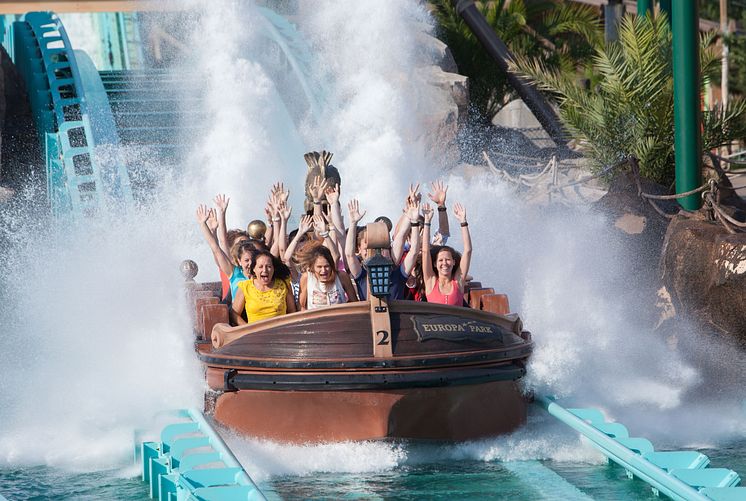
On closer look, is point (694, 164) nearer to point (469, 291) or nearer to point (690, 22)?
point (690, 22)

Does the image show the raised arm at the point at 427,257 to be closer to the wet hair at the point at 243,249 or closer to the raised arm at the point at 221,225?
the wet hair at the point at 243,249

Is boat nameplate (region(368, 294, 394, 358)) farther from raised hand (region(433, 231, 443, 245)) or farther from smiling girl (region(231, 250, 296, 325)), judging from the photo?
raised hand (region(433, 231, 443, 245))

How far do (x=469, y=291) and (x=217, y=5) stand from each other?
36.8ft

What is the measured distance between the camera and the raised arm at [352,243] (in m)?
6.98

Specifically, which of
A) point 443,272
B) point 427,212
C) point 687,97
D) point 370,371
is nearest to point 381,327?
point 370,371

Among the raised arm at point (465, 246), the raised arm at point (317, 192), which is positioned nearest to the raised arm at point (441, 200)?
the raised arm at point (465, 246)

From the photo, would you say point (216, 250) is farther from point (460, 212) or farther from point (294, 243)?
point (460, 212)

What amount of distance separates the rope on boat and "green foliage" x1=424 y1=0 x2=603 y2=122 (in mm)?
14259

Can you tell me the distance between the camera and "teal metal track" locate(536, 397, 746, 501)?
18.0 ft

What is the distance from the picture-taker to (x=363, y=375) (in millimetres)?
6387

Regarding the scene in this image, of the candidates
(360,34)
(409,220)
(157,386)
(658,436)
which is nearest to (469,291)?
(409,220)

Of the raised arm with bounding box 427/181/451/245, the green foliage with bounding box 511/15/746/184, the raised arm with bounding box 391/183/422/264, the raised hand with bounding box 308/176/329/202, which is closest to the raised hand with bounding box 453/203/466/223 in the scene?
the raised arm with bounding box 427/181/451/245

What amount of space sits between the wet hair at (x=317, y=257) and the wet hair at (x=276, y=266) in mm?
295

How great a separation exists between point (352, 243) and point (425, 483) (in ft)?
5.01
